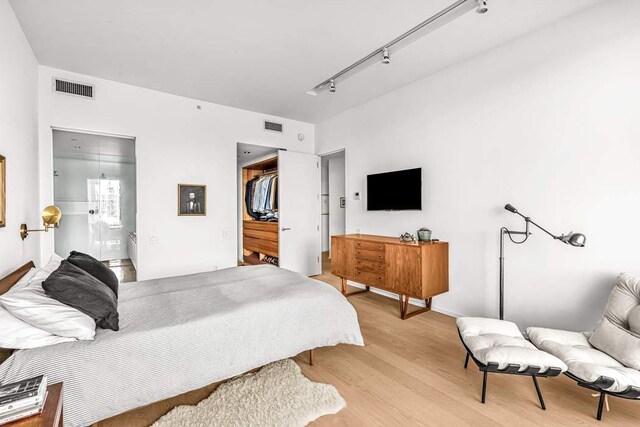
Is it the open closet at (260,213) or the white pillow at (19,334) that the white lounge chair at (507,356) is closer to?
the white pillow at (19,334)

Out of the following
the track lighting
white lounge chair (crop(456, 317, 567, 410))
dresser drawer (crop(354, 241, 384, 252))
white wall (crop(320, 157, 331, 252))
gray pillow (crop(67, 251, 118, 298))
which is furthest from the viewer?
white wall (crop(320, 157, 331, 252))

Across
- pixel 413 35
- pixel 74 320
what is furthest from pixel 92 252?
pixel 413 35

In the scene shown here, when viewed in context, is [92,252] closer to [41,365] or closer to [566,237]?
[41,365]

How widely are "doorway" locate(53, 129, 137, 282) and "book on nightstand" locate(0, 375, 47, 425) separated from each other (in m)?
4.55

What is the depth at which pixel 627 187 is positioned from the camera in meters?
2.26

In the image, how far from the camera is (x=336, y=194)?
285 inches

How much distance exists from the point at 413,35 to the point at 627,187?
2.09m

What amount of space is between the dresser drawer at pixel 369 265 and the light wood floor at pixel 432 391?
90 centimetres

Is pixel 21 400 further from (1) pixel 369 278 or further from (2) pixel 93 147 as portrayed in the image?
(2) pixel 93 147

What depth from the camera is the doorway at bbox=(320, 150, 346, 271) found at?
7.10 metres

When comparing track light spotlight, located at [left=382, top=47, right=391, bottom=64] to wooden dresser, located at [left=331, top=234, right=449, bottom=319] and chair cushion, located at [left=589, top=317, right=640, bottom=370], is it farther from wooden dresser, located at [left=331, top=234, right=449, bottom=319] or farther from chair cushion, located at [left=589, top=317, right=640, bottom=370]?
chair cushion, located at [left=589, top=317, right=640, bottom=370]

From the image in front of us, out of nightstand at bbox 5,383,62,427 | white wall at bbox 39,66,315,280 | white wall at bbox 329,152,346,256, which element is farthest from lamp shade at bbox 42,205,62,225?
white wall at bbox 329,152,346,256

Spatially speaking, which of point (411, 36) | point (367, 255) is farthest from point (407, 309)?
point (411, 36)

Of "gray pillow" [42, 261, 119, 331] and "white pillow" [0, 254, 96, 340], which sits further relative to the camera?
"gray pillow" [42, 261, 119, 331]
